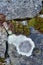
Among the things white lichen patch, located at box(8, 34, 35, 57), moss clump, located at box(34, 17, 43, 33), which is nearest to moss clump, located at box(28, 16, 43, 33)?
moss clump, located at box(34, 17, 43, 33)

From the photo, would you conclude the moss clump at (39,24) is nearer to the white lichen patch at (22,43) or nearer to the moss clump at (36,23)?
the moss clump at (36,23)

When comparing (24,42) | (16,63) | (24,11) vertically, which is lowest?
(16,63)

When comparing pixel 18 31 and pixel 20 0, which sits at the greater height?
pixel 20 0

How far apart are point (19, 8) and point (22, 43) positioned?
0.33 metres

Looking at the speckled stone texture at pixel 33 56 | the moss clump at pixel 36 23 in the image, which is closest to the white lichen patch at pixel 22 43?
the speckled stone texture at pixel 33 56

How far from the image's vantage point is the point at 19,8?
247cm

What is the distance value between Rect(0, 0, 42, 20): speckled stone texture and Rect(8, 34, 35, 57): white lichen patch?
0.21 meters

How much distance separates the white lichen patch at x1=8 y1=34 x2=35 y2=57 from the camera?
7.78 ft

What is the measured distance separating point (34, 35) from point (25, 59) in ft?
0.76

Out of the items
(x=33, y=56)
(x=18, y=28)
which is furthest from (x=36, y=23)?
(x=33, y=56)

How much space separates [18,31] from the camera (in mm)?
2412

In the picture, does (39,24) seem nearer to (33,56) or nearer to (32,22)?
(32,22)

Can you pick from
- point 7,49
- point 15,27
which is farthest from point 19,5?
point 7,49

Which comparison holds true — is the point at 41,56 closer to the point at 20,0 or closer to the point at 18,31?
the point at 18,31
